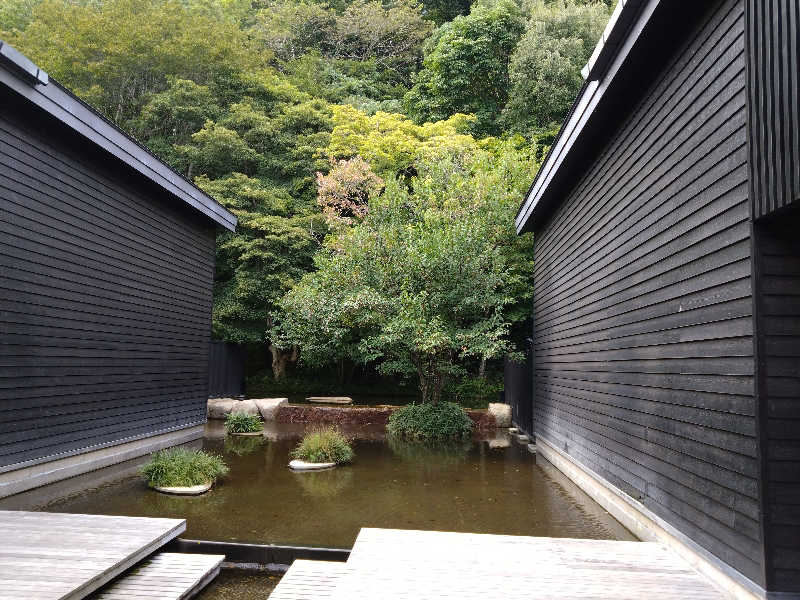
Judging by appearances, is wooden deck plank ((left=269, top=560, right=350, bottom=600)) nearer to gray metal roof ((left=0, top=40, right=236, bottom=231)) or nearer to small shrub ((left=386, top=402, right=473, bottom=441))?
gray metal roof ((left=0, top=40, right=236, bottom=231))

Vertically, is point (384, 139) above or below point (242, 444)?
above

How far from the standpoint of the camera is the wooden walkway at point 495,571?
10.4 ft

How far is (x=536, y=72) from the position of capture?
68.3 feet

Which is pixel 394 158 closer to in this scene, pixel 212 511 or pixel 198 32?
pixel 198 32

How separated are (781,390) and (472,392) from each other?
1492cm

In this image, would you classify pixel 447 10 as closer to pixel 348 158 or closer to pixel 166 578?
pixel 348 158

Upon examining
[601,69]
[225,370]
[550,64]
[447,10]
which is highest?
[447,10]

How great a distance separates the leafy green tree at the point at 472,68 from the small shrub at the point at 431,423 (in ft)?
48.7

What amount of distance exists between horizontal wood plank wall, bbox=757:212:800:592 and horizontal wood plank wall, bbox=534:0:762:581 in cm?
11

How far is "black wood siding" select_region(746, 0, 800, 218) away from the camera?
2773mm

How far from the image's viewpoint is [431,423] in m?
11.2

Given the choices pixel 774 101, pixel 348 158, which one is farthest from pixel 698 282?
pixel 348 158

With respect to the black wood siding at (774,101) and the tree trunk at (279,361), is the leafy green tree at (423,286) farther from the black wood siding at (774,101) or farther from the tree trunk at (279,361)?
the black wood siding at (774,101)

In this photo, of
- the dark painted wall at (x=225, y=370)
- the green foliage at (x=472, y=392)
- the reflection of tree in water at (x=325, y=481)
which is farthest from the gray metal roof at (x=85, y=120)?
the green foliage at (x=472, y=392)
